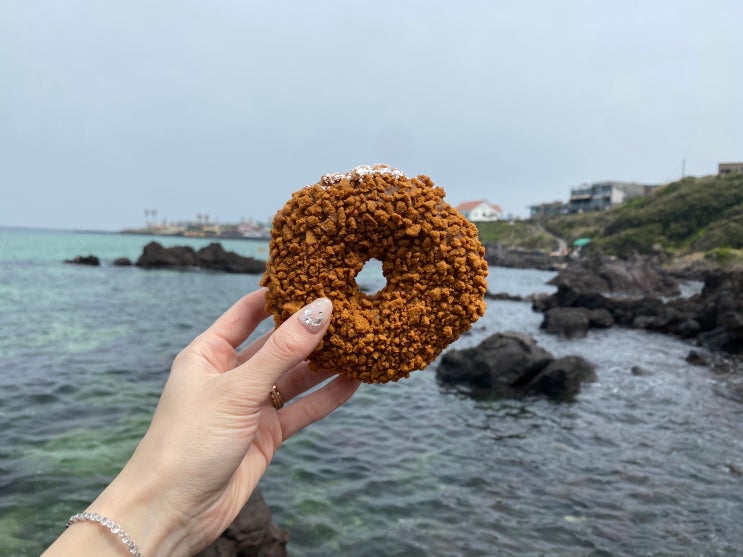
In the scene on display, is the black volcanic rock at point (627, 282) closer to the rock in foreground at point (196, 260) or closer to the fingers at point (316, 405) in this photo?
the rock in foreground at point (196, 260)

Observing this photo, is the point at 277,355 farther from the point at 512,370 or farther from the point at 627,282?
the point at 627,282

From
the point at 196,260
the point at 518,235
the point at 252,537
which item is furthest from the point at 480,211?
the point at 252,537

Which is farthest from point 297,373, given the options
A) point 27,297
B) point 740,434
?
point 27,297

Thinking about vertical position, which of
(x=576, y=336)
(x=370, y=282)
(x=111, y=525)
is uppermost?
(x=111, y=525)

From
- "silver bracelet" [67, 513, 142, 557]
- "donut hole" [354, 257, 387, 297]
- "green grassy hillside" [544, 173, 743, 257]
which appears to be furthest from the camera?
"green grassy hillside" [544, 173, 743, 257]

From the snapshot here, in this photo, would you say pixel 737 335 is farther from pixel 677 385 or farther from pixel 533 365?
pixel 533 365

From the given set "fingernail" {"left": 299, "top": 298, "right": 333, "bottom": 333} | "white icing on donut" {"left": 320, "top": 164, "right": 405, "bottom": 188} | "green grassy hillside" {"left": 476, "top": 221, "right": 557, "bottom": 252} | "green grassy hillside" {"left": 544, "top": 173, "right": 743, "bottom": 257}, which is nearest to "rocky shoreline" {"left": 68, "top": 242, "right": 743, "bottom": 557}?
"fingernail" {"left": 299, "top": 298, "right": 333, "bottom": 333}

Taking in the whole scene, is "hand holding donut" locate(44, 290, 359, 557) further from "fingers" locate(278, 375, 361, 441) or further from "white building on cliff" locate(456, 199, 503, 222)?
"white building on cliff" locate(456, 199, 503, 222)
